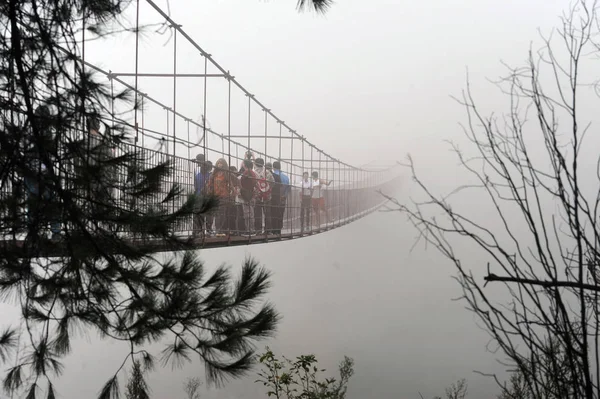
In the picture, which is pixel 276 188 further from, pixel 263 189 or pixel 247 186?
pixel 247 186

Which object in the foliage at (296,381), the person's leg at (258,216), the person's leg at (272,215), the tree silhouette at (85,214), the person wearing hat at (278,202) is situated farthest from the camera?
the person wearing hat at (278,202)

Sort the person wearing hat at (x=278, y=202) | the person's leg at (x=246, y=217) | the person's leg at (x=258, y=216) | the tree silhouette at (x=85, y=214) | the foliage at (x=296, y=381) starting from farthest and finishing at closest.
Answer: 1. the person wearing hat at (x=278, y=202)
2. the person's leg at (x=258, y=216)
3. the person's leg at (x=246, y=217)
4. the foliage at (x=296, y=381)
5. the tree silhouette at (x=85, y=214)

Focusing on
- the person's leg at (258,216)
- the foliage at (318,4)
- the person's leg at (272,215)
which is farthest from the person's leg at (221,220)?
the foliage at (318,4)

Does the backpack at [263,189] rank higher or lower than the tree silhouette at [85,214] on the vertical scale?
higher

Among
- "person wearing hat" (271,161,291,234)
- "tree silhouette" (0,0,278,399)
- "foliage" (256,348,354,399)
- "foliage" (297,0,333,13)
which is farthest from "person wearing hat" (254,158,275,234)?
"foliage" (297,0,333,13)

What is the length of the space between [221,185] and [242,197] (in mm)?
534

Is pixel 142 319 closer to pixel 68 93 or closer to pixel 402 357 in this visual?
pixel 68 93

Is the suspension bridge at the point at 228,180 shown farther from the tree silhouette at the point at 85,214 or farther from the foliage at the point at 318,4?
the foliage at the point at 318,4

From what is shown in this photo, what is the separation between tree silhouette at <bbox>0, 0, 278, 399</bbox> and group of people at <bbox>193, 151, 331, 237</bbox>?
1.35 metres

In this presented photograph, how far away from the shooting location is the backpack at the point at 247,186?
4.93m

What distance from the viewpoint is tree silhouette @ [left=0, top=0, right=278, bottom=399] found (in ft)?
5.67

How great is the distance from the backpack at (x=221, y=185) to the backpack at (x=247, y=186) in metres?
0.41

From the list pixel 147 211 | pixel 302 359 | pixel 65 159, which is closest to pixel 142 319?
pixel 147 211

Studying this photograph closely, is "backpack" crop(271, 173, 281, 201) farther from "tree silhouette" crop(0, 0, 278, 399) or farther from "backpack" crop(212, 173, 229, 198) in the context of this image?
"tree silhouette" crop(0, 0, 278, 399)
